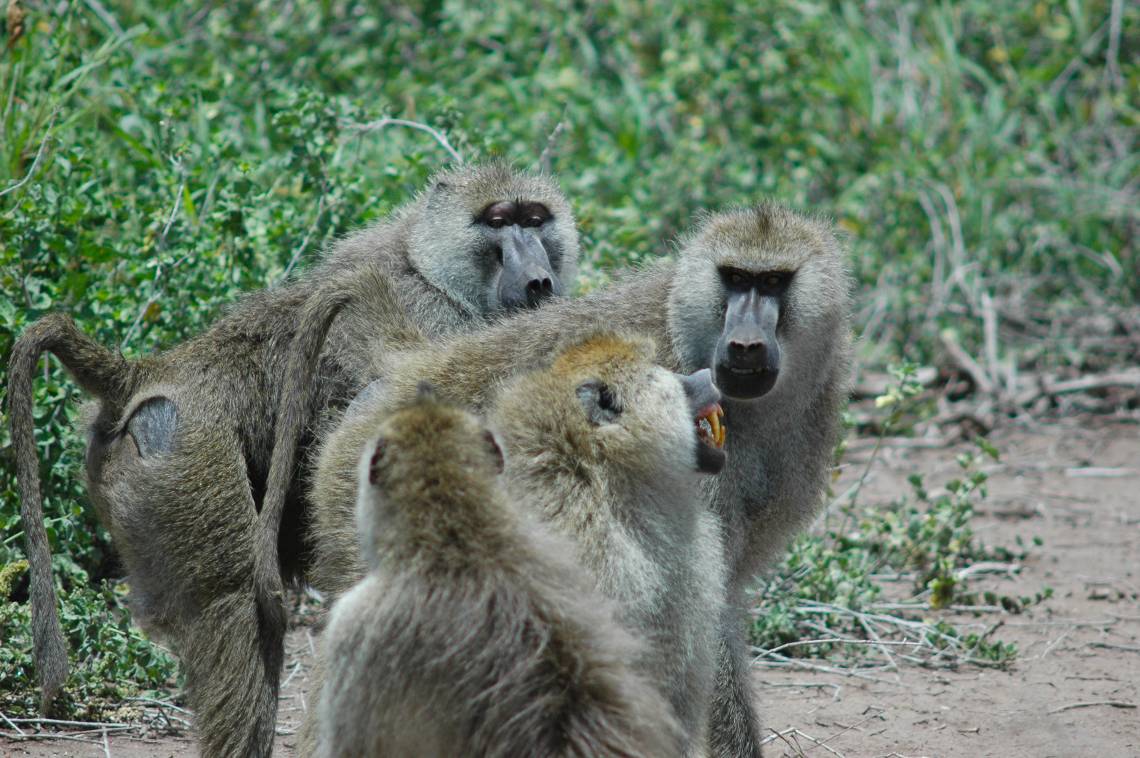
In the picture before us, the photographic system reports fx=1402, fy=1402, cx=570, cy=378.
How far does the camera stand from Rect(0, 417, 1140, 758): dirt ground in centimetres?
423

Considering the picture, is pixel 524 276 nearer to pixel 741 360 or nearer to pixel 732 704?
pixel 741 360

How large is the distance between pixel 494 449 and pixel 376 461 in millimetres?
265

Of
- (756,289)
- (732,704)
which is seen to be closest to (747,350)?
(756,289)

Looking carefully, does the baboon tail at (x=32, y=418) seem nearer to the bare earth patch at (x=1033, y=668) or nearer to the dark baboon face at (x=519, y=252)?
the dark baboon face at (x=519, y=252)

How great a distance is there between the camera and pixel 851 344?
4.34 meters

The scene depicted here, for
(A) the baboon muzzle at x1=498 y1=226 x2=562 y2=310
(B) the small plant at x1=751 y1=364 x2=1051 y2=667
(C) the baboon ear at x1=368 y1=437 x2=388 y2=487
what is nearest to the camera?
(C) the baboon ear at x1=368 y1=437 x2=388 y2=487

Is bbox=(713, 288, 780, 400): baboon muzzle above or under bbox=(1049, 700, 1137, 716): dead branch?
above

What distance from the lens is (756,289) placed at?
403 centimetres

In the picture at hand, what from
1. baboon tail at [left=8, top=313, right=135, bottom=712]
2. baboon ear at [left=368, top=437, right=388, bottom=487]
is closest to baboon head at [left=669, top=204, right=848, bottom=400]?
baboon ear at [left=368, top=437, right=388, bottom=487]

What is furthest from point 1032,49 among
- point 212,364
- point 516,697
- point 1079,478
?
point 516,697

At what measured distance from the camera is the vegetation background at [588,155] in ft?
16.0

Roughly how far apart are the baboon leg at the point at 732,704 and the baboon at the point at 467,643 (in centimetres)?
110

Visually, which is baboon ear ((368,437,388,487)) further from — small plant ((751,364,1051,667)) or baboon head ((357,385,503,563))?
small plant ((751,364,1051,667))

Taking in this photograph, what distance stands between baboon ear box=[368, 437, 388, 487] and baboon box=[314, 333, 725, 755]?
0.35 m
